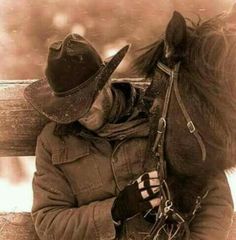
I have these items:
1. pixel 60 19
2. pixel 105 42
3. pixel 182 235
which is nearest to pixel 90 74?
pixel 182 235

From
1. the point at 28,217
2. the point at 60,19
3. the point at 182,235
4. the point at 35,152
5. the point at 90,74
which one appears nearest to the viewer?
the point at 90,74

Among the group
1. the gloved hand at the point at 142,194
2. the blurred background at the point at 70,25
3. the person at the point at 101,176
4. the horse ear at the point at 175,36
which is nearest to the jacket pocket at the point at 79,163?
the person at the point at 101,176

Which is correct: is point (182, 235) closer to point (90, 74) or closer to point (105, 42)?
point (90, 74)

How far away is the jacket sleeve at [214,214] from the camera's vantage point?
2656mm

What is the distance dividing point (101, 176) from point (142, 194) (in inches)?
10.2

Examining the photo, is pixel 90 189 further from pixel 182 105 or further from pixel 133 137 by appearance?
pixel 182 105

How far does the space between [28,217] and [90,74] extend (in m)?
0.97

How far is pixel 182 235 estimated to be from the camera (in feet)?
8.64

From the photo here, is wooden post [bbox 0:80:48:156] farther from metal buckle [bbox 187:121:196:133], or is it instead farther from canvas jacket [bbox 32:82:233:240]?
metal buckle [bbox 187:121:196:133]

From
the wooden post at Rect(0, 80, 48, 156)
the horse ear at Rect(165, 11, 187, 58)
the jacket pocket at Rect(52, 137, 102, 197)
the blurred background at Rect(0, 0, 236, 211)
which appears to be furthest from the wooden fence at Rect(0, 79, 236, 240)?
the blurred background at Rect(0, 0, 236, 211)

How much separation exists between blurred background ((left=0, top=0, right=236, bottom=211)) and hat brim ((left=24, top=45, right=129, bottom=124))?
344 cm

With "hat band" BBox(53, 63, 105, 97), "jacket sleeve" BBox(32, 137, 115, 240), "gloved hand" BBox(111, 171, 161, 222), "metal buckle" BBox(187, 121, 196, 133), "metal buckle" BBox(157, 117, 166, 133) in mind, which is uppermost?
"hat band" BBox(53, 63, 105, 97)

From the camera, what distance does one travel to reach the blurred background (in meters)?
6.52

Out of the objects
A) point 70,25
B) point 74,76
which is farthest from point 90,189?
point 70,25
